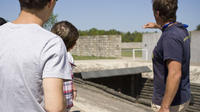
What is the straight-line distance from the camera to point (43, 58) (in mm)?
961

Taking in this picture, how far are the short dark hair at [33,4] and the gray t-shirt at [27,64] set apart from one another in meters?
0.09

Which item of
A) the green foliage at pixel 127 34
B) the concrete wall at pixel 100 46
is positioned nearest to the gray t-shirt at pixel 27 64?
the concrete wall at pixel 100 46

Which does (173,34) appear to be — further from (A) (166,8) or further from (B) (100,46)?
(B) (100,46)

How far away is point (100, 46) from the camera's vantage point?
20031 mm

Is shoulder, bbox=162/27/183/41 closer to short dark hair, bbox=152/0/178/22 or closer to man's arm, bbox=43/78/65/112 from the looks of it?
short dark hair, bbox=152/0/178/22

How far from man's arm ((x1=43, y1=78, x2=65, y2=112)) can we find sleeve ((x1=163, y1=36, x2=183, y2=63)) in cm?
104

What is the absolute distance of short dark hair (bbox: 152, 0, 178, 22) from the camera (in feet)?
5.86

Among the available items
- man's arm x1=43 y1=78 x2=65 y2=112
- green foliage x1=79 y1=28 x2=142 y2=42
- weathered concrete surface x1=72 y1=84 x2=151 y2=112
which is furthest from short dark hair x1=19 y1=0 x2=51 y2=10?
green foliage x1=79 y1=28 x2=142 y2=42

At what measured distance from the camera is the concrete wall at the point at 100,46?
62.5ft

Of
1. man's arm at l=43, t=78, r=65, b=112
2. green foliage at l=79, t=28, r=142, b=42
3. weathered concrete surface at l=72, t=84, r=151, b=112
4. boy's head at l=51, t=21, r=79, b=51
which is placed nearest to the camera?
man's arm at l=43, t=78, r=65, b=112

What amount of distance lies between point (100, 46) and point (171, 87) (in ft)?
60.3

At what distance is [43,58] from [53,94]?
0.17 meters

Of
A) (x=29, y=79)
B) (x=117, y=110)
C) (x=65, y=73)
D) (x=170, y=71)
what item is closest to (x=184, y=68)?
(x=170, y=71)

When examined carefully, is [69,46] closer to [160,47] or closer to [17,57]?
[160,47]
